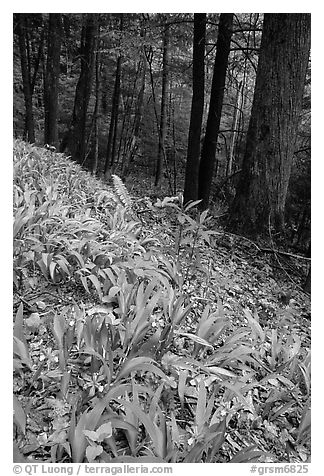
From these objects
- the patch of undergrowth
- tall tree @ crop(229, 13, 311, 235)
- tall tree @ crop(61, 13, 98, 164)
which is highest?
tall tree @ crop(61, 13, 98, 164)

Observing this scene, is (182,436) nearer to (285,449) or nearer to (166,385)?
(166,385)

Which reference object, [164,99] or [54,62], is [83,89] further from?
[164,99]

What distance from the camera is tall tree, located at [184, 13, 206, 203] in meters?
5.25

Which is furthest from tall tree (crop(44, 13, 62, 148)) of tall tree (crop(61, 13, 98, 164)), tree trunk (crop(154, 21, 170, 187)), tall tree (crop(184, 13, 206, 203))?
tall tree (crop(184, 13, 206, 203))

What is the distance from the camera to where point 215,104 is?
547 centimetres

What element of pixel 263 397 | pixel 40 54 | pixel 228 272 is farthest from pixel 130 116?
pixel 263 397

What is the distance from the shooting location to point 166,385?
1670 millimetres

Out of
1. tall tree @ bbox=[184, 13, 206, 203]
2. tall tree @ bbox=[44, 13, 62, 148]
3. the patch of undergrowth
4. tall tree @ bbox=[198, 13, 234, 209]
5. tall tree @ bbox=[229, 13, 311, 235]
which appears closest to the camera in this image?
the patch of undergrowth

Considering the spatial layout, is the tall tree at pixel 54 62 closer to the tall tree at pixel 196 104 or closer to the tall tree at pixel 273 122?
the tall tree at pixel 196 104

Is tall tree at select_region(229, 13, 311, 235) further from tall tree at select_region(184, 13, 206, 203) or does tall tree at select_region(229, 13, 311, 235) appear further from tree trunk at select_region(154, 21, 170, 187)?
tree trunk at select_region(154, 21, 170, 187)

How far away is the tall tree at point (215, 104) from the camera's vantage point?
16.9 ft

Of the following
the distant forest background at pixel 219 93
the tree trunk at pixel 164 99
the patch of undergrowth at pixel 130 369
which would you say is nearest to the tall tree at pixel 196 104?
the distant forest background at pixel 219 93

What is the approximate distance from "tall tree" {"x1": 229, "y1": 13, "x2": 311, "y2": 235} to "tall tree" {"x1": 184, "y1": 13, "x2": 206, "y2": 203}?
1740 millimetres
